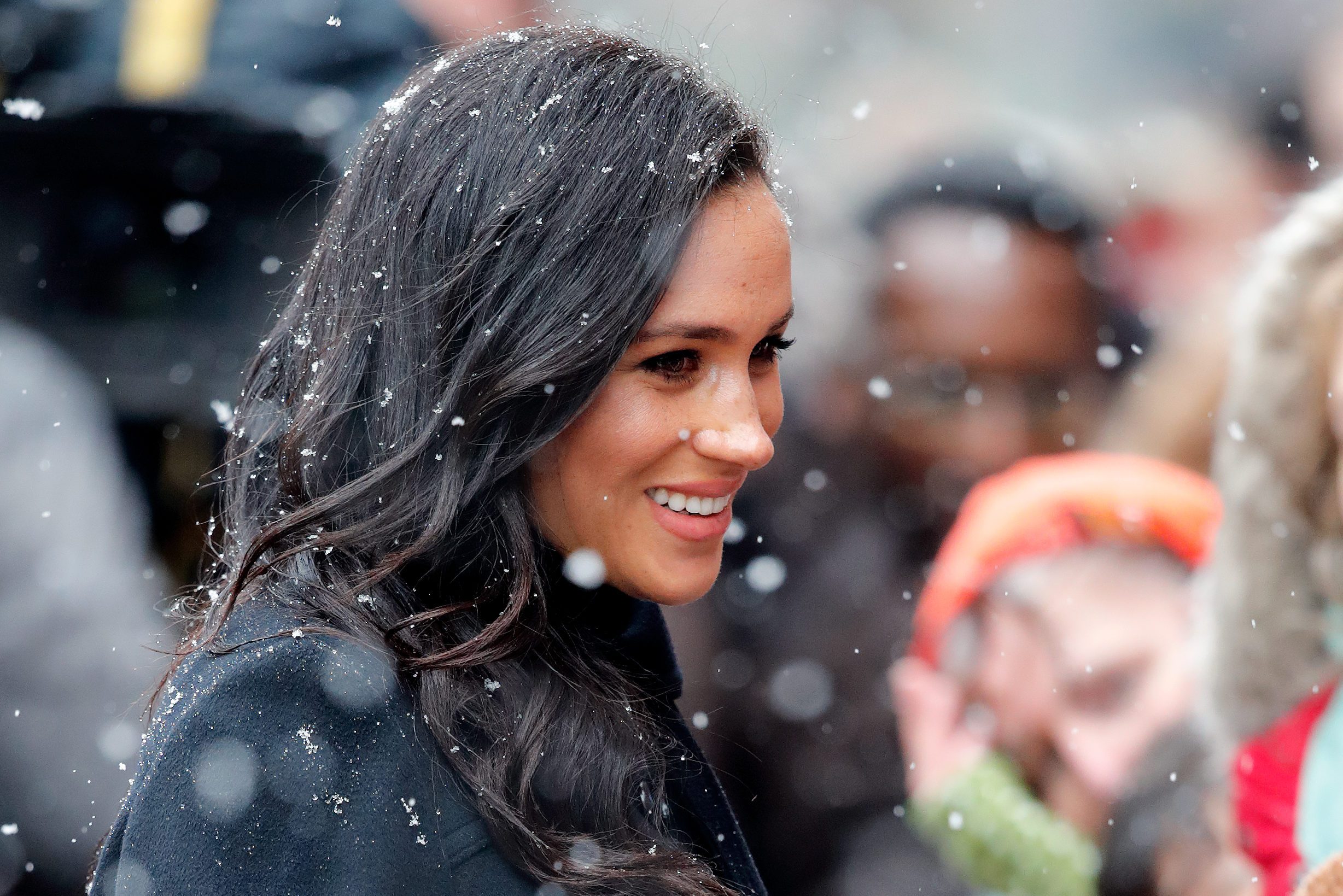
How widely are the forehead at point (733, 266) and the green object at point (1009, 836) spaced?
→ 4.89 feet

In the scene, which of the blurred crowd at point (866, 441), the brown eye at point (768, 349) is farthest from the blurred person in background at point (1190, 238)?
the brown eye at point (768, 349)

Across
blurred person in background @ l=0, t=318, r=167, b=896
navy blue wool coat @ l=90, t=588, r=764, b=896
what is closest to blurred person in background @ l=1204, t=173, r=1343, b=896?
navy blue wool coat @ l=90, t=588, r=764, b=896

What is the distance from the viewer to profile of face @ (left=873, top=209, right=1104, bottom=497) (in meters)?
2.80

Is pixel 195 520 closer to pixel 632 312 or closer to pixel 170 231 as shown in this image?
pixel 170 231

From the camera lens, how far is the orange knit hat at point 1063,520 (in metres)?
2.39

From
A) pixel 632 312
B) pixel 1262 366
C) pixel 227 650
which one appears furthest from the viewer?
pixel 1262 366

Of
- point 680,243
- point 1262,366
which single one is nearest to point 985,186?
point 1262,366

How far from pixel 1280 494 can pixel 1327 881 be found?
0.99m

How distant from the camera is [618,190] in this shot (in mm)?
1236

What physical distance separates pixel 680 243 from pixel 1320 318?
1.37 m

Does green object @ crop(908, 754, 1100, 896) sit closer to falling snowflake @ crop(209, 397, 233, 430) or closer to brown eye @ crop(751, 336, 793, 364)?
brown eye @ crop(751, 336, 793, 364)

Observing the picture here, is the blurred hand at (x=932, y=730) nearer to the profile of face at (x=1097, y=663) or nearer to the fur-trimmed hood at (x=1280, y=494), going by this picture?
the profile of face at (x=1097, y=663)

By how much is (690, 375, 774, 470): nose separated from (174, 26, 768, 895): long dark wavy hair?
0.14 meters

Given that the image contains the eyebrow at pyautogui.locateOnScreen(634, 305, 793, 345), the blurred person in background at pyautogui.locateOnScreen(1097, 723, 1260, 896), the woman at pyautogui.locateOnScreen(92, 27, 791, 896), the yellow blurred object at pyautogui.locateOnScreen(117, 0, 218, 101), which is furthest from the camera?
the yellow blurred object at pyautogui.locateOnScreen(117, 0, 218, 101)
